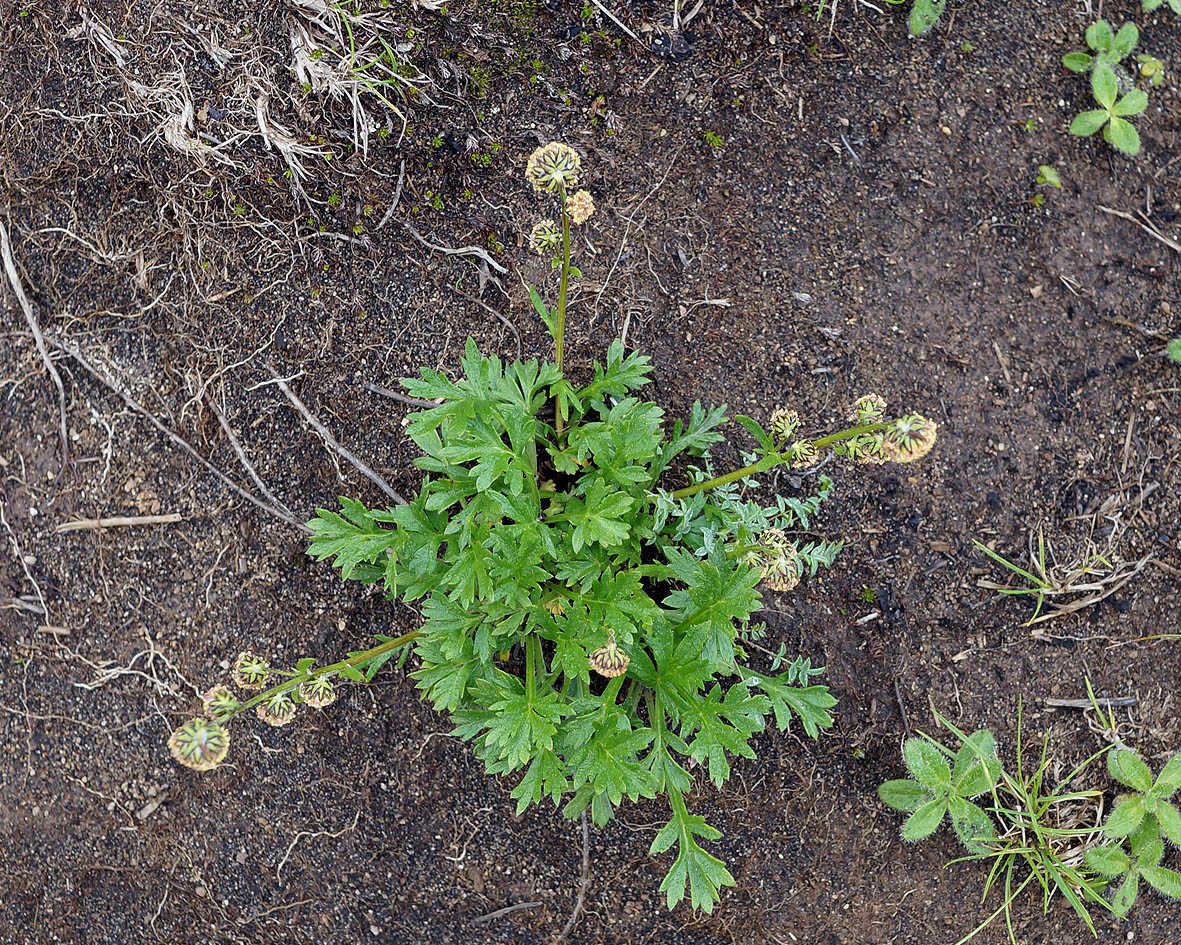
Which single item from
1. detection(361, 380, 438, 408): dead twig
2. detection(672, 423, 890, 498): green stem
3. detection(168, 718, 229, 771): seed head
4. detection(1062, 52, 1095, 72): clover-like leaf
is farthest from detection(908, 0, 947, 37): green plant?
detection(168, 718, 229, 771): seed head

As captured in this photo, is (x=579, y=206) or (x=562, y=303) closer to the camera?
(x=579, y=206)

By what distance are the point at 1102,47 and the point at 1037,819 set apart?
8.89 feet

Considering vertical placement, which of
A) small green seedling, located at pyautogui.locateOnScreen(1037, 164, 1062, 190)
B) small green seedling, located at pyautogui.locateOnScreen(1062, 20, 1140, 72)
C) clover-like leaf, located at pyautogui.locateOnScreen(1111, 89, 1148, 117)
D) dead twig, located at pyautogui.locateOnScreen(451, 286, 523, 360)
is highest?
small green seedling, located at pyautogui.locateOnScreen(1062, 20, 1140, 72)

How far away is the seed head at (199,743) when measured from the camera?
6.84 feet

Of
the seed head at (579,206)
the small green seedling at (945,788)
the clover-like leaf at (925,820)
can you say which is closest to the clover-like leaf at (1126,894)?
the small green seedling at (945,788)

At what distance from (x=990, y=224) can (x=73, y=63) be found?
10.8 feet

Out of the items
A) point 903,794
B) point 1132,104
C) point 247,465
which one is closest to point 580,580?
point 247,465

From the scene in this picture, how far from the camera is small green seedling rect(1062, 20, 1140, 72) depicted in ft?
10.6

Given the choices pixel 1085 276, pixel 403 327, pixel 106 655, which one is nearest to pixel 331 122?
pixel 403 327

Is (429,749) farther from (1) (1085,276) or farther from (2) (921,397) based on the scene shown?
(1) (1085,276)

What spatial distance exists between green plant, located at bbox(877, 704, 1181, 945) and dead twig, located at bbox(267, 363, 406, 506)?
1974 mm

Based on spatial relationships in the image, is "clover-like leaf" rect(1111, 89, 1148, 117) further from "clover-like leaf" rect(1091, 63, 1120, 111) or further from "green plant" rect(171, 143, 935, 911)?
"green plant" rect(171, 143, 935, 911)

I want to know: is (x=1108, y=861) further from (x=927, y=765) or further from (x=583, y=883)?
(x=583, y=883)

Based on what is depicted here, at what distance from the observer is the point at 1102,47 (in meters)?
3.23
